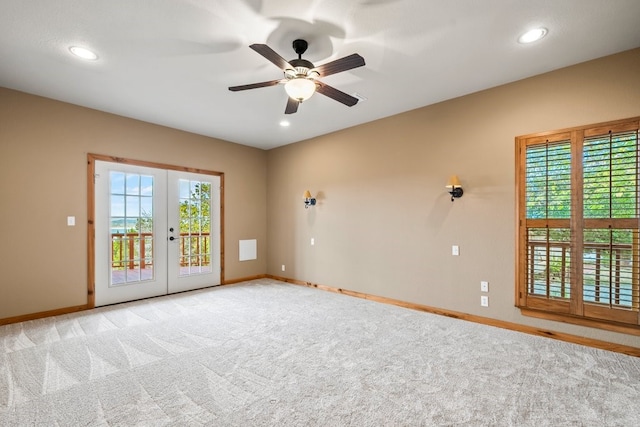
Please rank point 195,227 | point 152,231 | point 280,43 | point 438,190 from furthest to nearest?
point 195,227 < point 152,231 < point 438,190 < point 280,43

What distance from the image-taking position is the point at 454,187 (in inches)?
153

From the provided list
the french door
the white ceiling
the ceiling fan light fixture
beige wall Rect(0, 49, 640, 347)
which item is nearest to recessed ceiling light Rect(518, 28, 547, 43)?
the white ceiling

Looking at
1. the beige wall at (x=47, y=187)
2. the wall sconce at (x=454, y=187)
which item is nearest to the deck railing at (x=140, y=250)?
the beige wall at (x=47, y=187)

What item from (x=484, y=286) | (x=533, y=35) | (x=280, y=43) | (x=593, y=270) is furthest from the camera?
(x=484, y=286)

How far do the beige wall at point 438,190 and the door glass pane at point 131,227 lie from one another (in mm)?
2553

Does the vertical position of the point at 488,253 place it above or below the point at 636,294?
above

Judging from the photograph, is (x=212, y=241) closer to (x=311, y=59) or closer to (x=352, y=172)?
(x=352, y=172)

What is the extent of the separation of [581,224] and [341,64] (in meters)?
2.83

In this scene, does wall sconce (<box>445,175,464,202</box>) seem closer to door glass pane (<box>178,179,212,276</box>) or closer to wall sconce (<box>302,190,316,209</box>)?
wall sconce (<box>302,190,316,209</box>)

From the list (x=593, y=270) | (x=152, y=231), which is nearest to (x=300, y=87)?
(x=593, y=270)

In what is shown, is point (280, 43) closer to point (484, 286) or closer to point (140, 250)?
point (484, 286)

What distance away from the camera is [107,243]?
4.48 m

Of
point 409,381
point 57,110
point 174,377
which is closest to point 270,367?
point 174,377

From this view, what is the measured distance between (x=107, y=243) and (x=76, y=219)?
0.50 meters
